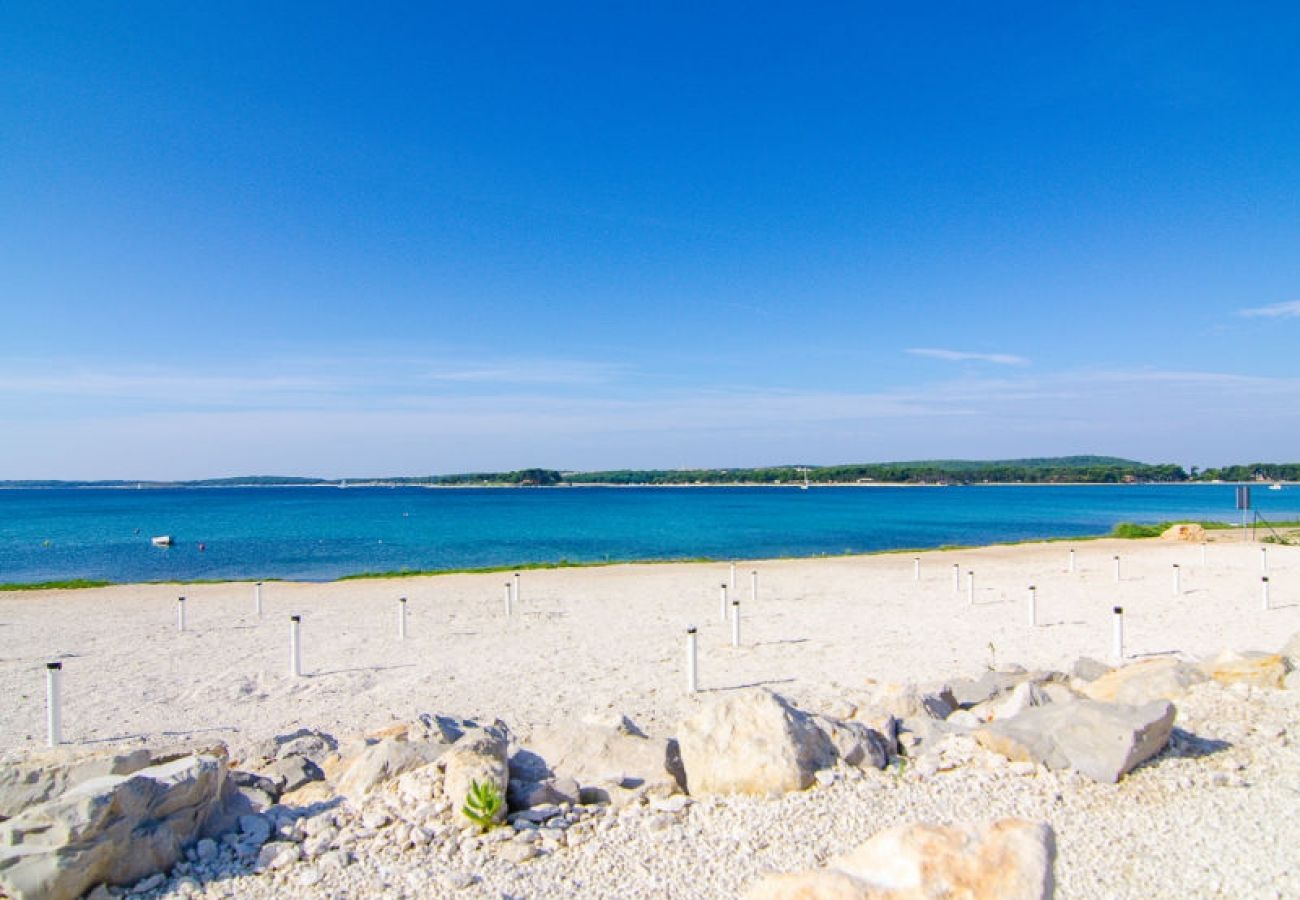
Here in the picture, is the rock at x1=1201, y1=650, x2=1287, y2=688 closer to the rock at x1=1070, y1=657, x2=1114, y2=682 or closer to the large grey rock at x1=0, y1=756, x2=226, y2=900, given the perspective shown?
the rock at x1=1070, y1=657, x2=1114, y2=682

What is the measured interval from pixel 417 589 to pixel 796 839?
22041 mm

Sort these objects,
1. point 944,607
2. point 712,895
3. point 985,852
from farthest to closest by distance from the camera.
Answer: point 944,607 → point 712,895 → point 985,852

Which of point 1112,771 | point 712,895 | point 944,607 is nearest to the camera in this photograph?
point 712,895

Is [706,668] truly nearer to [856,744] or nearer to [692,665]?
[692,665]

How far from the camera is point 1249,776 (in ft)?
20.3

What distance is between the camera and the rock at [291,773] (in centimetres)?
657

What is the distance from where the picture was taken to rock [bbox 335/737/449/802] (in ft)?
20.4

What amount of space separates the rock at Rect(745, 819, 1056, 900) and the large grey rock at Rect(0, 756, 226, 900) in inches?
148

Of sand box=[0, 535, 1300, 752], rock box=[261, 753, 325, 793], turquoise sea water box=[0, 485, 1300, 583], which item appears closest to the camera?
rock box=[261, 753, 325, 793]

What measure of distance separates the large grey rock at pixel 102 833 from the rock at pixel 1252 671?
30.9 feet

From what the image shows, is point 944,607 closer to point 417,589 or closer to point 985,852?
point 417,589

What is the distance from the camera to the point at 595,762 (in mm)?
7047

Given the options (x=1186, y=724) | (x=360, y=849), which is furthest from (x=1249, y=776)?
(x=360, y=849)

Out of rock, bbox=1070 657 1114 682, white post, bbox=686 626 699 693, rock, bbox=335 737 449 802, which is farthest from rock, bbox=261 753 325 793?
rock, bbox=1070 657 1114 682
